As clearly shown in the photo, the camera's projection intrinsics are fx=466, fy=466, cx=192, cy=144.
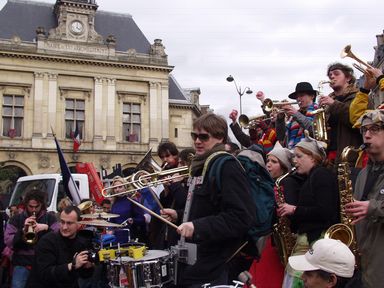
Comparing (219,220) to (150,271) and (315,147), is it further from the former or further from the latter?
(315,147)

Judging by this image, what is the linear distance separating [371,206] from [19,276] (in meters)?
5.72

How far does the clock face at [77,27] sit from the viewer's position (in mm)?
35562

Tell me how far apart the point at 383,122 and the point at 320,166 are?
842 millimetres

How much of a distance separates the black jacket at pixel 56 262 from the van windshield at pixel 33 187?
336 inches

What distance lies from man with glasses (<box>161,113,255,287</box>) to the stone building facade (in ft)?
95.4

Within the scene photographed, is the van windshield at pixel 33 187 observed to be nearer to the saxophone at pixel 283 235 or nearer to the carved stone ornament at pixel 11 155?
the saxophone at pixel 283 235

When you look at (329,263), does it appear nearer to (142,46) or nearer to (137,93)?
(137,93)

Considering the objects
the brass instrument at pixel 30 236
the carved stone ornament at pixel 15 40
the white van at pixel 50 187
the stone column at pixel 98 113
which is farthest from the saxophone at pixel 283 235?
the carved stone ornament at pixel 15 40

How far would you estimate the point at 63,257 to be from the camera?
17.1 ft

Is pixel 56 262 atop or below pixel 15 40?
below

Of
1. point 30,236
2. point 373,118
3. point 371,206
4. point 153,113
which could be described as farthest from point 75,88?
point 371,206

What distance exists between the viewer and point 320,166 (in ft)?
14.8

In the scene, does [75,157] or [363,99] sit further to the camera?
[75,157]

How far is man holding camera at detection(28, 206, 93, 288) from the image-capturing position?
4.93 metres
